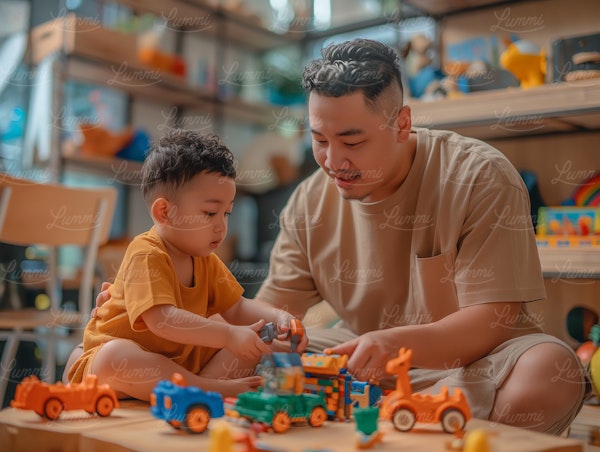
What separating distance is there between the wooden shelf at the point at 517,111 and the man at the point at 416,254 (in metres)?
0.69

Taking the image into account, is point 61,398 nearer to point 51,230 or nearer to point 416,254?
point 416,254

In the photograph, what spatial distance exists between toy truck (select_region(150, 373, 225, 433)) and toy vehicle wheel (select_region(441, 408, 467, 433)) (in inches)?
13.4

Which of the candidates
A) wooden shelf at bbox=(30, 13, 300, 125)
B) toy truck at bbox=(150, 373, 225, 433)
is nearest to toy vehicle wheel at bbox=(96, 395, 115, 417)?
toy truck at bbox=(150, 373, 225, 433)

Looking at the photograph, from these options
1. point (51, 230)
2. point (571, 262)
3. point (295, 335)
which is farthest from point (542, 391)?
point (51, 230)

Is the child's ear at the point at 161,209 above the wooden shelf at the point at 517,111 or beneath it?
beneath

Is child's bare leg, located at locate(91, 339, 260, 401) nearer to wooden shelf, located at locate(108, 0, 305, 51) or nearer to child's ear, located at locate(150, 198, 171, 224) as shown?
child's ear, located at locate(150, 198, 171, 224)

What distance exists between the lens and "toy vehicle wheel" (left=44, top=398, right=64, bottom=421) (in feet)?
3.39

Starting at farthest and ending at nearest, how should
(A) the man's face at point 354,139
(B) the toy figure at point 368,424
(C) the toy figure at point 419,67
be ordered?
(C) the toy figure at point 419,67, (A) the man's face at point 354,139, (B) the toy figure at point 368,424

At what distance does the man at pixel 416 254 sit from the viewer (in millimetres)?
1295

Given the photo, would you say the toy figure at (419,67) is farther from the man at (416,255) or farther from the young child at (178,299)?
the young child at (178,299)

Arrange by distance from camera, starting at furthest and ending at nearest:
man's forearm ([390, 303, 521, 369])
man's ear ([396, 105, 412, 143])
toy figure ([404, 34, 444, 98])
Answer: toy figure ([404, 34, 444, 98]) → man's ear ([396, 105, 412, 143]) → man's forearm ([390, 303, 521, 369])

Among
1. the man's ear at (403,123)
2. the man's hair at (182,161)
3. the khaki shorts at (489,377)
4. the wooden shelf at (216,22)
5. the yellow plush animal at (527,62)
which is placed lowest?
the khaki shorts at (489,377)

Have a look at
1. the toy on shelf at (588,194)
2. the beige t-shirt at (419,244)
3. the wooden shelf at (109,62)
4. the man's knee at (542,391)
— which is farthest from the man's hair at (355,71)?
the wooden shelf at (109,62)

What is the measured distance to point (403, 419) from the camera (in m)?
1.00
